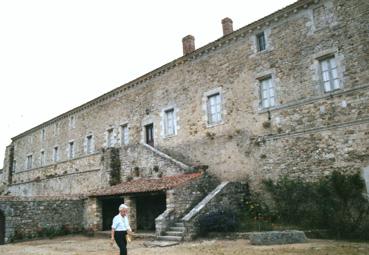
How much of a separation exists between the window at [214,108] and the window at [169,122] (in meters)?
2.61

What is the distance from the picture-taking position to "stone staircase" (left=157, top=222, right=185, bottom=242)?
38.5 feet

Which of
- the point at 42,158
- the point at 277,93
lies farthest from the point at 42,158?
the point at 277,93

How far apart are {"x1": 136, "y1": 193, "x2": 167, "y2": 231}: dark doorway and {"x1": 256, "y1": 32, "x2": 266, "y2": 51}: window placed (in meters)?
8.00

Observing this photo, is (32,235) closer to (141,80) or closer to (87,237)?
(87,237)

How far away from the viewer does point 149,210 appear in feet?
54.0

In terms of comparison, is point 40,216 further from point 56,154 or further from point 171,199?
point 56,154

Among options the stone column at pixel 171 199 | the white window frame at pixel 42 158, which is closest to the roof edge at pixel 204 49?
the white window frame at pixel 42 158

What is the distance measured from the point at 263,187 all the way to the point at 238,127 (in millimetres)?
2932

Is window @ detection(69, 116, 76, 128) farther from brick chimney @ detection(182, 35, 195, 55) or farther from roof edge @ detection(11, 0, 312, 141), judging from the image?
brick chimney @ detection(182, 35, 195, 55)

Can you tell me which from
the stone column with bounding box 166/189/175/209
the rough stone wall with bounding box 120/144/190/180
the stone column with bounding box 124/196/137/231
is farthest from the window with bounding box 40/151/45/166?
the stone column with bounding box 166/189/175/209

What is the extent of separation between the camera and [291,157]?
13258mm

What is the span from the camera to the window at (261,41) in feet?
49.9

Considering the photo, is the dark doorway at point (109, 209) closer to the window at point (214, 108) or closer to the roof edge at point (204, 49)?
the window at point (214, 108)

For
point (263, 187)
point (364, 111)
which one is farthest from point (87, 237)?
point (364, 111)
